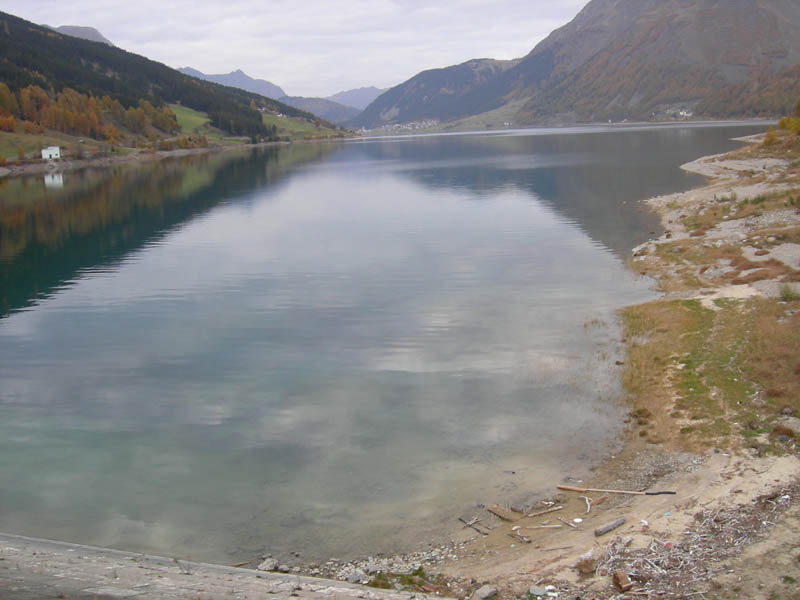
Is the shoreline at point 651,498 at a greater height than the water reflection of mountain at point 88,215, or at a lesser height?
lesser

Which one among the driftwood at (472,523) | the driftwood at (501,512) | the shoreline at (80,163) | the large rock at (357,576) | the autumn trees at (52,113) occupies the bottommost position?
the driftwood at (472,523)

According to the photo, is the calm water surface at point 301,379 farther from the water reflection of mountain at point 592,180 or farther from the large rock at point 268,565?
the water reflection of mountain at point 592,180

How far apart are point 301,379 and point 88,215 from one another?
5720 cm

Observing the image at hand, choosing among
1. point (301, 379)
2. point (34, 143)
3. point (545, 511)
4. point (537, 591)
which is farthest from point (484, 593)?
point (34, 143)

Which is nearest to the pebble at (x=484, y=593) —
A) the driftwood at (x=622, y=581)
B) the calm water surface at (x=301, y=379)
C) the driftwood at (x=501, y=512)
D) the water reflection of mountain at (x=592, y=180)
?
the driftwood at (x=622, y=581)

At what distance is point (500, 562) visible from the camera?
40.4ft

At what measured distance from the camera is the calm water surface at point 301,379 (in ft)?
50.4

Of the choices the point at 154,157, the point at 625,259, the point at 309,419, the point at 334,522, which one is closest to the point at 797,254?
the point at 625,259

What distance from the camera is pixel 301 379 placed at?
23.2m

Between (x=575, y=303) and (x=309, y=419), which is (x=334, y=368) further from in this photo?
(x=575, y=303)

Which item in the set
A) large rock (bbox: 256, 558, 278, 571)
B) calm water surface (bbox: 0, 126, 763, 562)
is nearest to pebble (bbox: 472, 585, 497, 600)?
calm water surface (bbox: 0, 126, 763, 562)

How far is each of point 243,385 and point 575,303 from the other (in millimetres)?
16585

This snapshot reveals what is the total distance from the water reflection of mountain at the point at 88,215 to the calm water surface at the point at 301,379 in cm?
60

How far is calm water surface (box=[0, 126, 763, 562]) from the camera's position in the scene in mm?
15352
